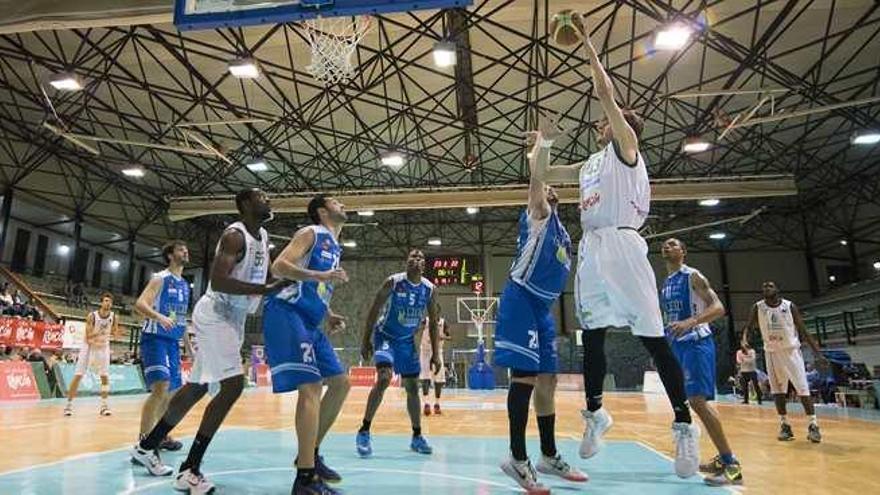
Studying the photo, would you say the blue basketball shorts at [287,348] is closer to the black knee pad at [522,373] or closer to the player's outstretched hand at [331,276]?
the player's outstretched hand at [331,276]

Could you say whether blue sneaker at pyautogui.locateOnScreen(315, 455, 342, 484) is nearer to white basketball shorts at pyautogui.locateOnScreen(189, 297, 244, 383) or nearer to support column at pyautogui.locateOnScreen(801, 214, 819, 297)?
white basketball shorts at pyautogui.locateOnScreen(189, 297, 244, 383)

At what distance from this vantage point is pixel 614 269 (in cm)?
351

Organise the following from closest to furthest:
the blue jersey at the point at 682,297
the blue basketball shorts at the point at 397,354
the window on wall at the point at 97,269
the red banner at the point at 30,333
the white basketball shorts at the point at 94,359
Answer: the blue jersey at the point at 682,297
the blue basketball shorts at the point at 397,354
the white basketball shorts at the point at 94,359
the red banner at the point at 30,333
the window on wall at the point at 97,269

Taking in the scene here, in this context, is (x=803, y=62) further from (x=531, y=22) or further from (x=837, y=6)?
(x=531, y=22)

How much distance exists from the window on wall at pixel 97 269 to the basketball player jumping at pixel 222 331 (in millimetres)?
33950

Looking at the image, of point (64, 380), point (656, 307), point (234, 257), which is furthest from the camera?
point (64, 380)

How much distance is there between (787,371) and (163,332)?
25.5ft

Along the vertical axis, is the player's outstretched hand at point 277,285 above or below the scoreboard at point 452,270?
below

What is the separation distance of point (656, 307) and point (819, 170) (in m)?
26.4

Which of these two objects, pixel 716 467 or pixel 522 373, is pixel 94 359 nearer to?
pixel 522 373

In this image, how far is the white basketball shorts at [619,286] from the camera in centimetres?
343

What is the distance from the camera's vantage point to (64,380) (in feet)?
52.3

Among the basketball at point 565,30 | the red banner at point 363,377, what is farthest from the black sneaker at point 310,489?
the red banner at point 363,377

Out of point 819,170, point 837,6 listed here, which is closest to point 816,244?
point 819,170
